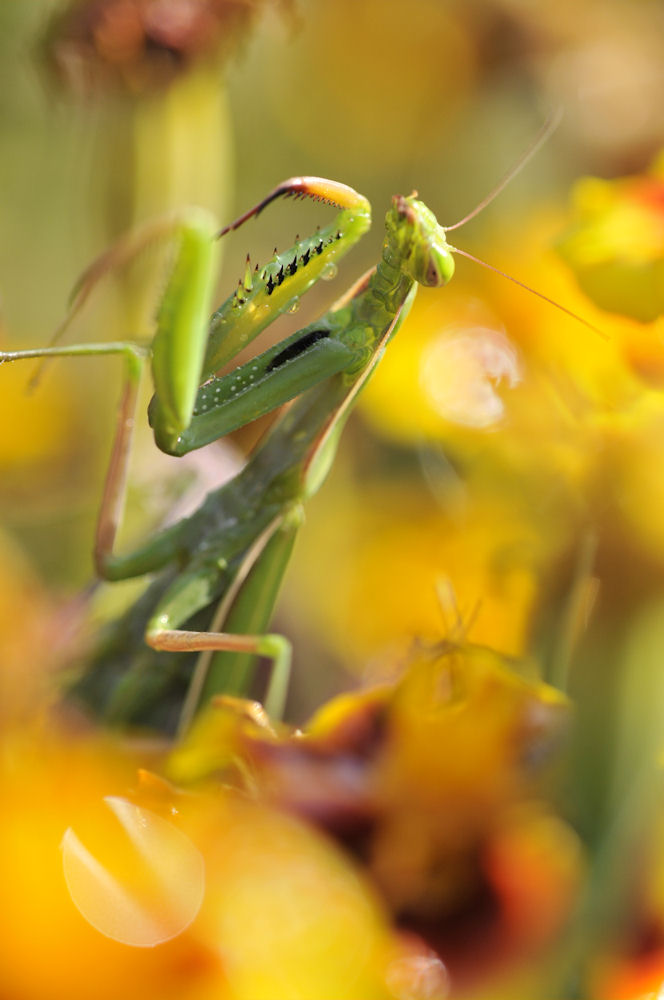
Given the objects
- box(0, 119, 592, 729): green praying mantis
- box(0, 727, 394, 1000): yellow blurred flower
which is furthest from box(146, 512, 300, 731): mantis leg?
box(0, 727, 394, 1000): yellow blurred flower

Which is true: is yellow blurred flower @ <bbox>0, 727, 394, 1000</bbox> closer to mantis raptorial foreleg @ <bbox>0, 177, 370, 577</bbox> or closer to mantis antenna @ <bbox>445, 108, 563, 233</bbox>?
mantis raptorial foreleg @ <bbox>0, 177, 370, 577</bbox>

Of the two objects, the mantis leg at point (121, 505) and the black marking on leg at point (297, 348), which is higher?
the black marking on leg at point (297, 348)

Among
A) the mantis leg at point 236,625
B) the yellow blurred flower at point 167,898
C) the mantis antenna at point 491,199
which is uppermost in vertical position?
the mantis antenna at point 491,199

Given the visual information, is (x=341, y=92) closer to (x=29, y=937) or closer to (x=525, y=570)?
(x=525, y=570)

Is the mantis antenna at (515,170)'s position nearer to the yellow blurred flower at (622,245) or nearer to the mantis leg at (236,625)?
the yellow blurred flower at (622,245)

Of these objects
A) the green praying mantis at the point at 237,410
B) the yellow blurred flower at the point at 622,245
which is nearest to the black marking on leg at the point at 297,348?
the green praying mantis at the point at 237,410

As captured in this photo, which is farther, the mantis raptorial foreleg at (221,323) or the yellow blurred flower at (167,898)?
the mantis raptorial foreleg at (221,323)

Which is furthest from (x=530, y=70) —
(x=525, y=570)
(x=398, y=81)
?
(x=525, y=570)
